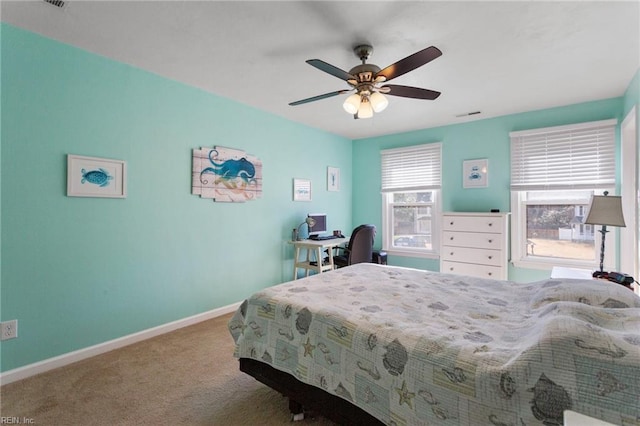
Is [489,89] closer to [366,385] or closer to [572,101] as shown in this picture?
[572,101]

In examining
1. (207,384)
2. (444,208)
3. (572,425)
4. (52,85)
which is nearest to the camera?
(572,425)

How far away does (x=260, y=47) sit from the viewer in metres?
2.30

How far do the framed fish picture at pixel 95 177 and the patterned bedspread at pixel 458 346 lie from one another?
161cm

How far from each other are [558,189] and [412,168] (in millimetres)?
1889

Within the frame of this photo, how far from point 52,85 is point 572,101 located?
5142mm

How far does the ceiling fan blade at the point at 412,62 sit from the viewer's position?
174 cm

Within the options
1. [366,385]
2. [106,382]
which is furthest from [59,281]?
[366,385]

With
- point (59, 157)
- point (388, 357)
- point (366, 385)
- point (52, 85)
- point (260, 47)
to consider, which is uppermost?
point (260, 47)

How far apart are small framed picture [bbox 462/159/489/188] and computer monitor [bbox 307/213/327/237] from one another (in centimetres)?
212

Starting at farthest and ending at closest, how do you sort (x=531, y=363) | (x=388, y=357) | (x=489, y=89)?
1. (x=489, y=89)
2. (x=388, y=357)
3. (x=531, y=363)

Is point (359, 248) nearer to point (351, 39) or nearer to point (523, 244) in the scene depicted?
point (523, 244)

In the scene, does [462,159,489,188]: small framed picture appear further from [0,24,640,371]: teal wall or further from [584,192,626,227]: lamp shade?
[584,192,626,227]: lamp shade

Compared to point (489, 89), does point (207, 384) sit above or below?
below

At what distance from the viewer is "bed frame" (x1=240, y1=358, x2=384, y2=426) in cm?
133
